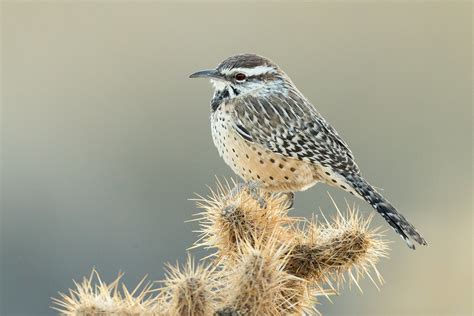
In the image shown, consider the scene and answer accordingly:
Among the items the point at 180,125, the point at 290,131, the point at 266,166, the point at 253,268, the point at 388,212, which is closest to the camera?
the point at 253,268

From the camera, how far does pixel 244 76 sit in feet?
16.0

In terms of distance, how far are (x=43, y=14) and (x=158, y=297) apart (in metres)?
12.0

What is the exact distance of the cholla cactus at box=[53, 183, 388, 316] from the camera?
311 centimetres

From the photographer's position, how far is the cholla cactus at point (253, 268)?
10.2 feet

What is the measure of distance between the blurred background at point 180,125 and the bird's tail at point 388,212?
134 inches

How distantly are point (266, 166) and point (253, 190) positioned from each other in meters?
0.26

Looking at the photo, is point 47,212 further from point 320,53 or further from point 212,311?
point 212,311

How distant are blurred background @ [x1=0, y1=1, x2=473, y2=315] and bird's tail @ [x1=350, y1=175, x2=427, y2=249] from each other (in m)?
3.40

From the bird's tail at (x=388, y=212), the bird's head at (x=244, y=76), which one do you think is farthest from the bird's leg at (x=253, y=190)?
the bird's head at (x=244, y=76)

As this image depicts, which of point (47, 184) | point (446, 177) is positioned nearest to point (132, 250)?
point (47, 184)

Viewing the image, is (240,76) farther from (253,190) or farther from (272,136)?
(253,190)

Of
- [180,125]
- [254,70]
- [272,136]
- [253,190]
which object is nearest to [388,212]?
[253,190]

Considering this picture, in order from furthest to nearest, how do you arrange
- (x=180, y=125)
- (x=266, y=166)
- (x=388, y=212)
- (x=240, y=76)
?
1. (x=180, y=125)
2. (x=240, y=76)
3. (x=266, y=166)
4. (x=388, y=212)

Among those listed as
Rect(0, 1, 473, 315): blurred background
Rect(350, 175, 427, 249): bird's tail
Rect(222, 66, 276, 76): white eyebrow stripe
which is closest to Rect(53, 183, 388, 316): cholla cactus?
Rect(350, 175, 427, 249): bird's tail
